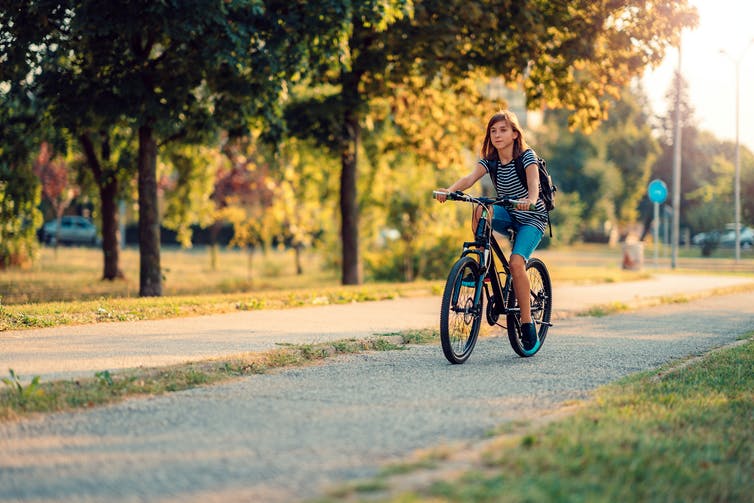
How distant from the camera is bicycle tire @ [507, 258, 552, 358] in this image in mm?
7906

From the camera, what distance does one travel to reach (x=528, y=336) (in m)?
7.96

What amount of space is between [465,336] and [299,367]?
4.42 ft

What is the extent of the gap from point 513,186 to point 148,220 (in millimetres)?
8951

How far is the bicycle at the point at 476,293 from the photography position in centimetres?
719

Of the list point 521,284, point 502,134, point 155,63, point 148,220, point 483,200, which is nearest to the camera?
point 483,200

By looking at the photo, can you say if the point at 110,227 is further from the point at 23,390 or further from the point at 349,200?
the point at 23,390

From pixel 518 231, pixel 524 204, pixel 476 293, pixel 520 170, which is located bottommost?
pixel 476 293

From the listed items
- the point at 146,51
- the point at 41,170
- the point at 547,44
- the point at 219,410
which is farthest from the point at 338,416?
the point at 41,170

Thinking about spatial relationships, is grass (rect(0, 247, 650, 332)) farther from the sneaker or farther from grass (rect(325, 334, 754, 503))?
grass (rect(325, 334, 754, 503))

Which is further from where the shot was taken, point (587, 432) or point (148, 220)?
point (148, 220)

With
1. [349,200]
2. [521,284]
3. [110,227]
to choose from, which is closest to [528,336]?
[521,284]

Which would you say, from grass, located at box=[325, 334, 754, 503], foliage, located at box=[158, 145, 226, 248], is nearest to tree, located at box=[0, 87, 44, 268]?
foliage, located at box=[158, 145, 226, 248]

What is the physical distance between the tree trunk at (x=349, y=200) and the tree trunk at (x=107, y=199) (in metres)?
5.38

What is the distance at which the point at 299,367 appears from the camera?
→ 23.6ft
